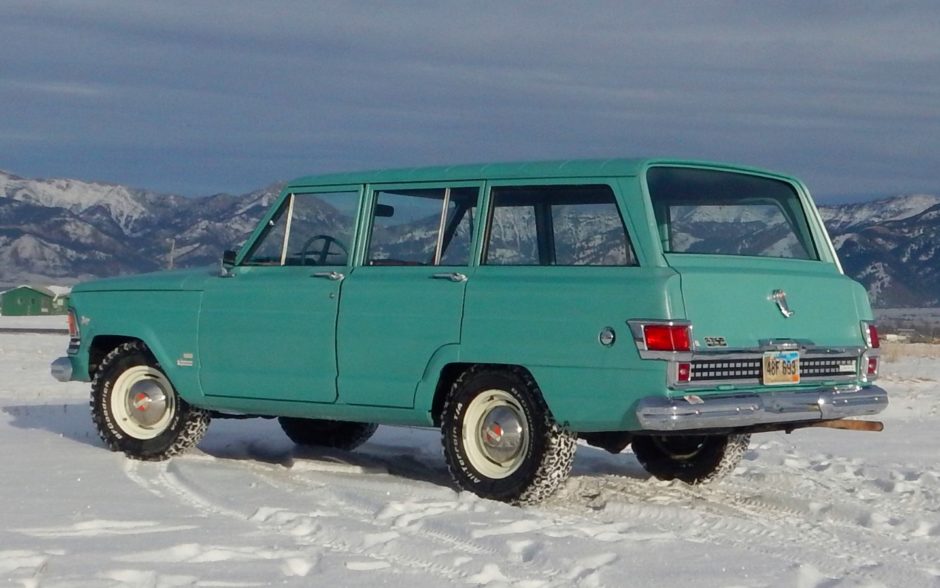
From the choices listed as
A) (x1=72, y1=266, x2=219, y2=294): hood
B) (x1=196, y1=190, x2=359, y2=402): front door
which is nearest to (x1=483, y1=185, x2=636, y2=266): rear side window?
(x1=196, y1=190, x2=359, y2=402): front door

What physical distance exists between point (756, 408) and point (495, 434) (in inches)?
56.6

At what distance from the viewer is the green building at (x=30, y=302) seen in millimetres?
94125

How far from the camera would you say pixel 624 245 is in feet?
26.0

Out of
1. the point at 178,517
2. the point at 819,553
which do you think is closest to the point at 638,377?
the point at 819,553

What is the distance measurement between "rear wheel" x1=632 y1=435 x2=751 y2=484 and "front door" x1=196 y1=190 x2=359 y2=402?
209cm

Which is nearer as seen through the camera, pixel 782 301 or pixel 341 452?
pixel 782 301

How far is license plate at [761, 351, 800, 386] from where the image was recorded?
801 centimetres

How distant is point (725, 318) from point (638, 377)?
60 centimetres

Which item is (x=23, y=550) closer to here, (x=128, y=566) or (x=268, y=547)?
(x=128, y=566)

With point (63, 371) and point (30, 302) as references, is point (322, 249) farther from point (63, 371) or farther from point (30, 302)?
point (30, 302)

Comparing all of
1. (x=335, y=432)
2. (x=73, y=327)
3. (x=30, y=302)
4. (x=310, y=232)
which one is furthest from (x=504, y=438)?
(x=30, y=302)

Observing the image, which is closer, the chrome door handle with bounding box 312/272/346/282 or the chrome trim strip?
the chrome door handle with bounding box 312/272/346/282

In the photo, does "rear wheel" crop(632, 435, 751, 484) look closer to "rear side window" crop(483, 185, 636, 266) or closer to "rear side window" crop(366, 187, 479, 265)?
"rear side window" crop(483, 185, 636, 266)

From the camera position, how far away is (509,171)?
8.53 metres
